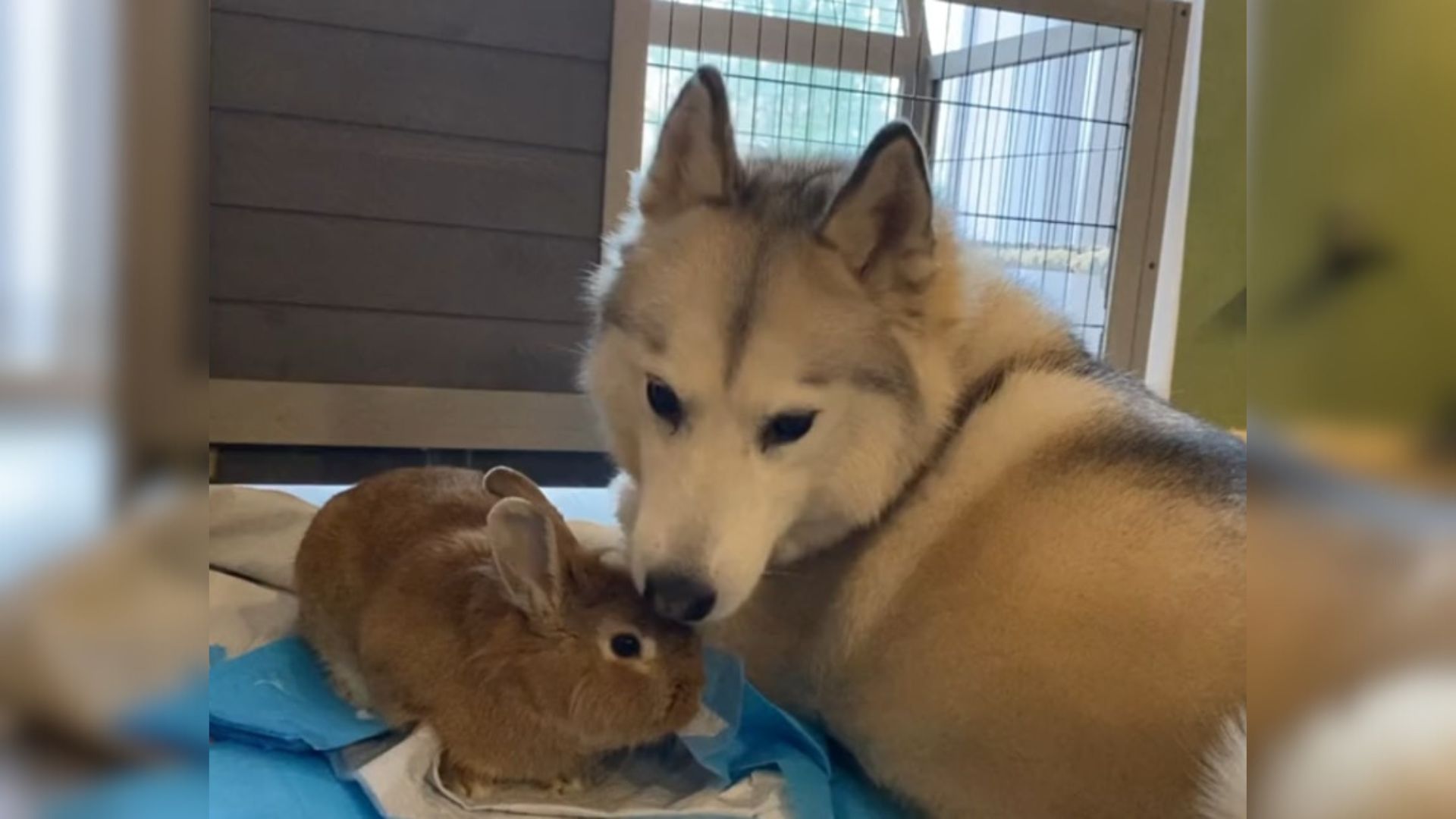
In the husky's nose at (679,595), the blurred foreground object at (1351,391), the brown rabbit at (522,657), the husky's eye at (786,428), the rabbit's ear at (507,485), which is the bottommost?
the brown rabbit at (522,657)

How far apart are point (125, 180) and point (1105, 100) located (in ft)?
12.3

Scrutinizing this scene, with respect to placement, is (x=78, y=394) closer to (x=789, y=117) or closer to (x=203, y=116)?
(x=203, y=116)

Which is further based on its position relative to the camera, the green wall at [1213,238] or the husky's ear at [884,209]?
the green wall at [1213,238]

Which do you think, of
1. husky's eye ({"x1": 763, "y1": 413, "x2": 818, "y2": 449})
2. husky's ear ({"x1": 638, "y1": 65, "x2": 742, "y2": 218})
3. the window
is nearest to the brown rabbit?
husky's eye ({"x1": 763, "y1": 413, "x2": 818, "y2": 449})

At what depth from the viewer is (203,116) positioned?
31 centimetres

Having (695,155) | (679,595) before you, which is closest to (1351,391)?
(679,595)

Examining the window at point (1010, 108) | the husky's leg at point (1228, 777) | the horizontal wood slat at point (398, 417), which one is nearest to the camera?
the husky's leg at point (1228, 777)

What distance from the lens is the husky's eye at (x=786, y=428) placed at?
127 centimetres

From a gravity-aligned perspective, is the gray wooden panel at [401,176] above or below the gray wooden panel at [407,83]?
below

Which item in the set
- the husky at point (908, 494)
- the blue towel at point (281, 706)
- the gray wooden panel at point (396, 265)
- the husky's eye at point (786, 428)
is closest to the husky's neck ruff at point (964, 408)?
the husky at point (908, 494)

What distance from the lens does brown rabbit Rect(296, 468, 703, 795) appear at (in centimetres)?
117

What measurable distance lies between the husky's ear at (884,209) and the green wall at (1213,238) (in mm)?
2594

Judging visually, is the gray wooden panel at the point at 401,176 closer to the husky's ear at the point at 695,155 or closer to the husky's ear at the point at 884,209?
the husky's ear at the point at 695,155

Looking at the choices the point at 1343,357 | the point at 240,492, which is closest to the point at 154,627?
the point at 1343,357
